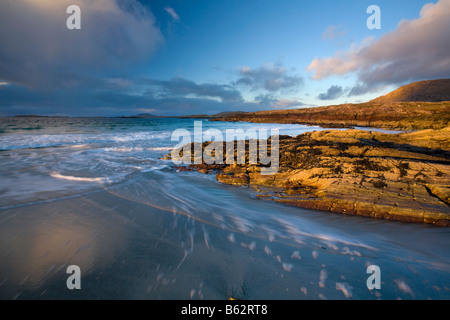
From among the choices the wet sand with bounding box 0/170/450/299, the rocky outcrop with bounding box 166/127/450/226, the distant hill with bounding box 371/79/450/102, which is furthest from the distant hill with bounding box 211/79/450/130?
the distant hill with bounding box 371/79/450/102

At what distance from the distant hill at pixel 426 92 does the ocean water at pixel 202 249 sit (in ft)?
439

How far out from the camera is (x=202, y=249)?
3.41 meters

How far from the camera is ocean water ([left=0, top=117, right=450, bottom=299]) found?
8.38ft

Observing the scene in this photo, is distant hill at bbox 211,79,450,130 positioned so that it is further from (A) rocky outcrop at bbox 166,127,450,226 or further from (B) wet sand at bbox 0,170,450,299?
(B) wet sand at bbox 0,170,450,299

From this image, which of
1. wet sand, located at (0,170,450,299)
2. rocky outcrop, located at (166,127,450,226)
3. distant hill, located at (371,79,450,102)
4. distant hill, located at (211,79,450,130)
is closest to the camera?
wet sand, located at (0,170,450,299)

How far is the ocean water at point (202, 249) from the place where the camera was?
101 inches

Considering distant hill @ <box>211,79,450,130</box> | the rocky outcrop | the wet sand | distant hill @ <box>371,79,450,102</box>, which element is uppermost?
distant hill @ <box>371,79,450,102</box>

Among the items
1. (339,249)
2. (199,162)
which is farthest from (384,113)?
(339,249)

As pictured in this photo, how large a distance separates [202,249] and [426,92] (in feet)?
500

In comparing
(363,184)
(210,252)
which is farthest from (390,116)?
(210,252)

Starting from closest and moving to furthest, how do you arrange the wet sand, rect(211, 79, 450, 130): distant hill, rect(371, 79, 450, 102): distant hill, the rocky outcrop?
the wet sand < the rocky outcrop < rect(211, 79, 450, 130): distant hill < rect(371, 79, 450, 102): distant hill

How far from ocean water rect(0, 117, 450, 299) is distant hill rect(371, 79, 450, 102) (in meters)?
134

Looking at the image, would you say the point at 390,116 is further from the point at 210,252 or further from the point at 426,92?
the point at 426,92

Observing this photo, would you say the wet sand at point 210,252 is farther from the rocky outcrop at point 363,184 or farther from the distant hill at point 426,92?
the distant hill at point 426,92
